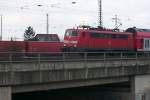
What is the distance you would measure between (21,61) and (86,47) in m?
19.4

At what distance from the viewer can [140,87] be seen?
31.9 metres

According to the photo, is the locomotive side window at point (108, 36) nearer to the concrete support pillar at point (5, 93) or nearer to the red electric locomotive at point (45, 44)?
the red electric locomotive at point (45, 44)

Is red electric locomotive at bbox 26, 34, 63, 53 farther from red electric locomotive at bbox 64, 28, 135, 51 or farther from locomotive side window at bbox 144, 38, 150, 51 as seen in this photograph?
locomotive side window at bbox 144, 38, 150, 51

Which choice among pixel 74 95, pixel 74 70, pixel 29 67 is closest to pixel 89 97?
pixel 74 95

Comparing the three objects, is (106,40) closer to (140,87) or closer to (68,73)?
(140,87)

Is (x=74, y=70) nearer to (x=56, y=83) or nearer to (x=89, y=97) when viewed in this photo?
(x=56, y=83)

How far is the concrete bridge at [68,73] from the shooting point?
832 inches

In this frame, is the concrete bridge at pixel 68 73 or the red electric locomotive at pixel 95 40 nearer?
the concrete bridge at pixel 68 73

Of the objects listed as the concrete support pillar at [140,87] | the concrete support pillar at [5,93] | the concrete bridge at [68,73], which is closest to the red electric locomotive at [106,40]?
the concrete bridge at [68,73]

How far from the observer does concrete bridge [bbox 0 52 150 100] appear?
2114 centimetres

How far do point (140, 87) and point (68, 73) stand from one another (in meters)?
8.99

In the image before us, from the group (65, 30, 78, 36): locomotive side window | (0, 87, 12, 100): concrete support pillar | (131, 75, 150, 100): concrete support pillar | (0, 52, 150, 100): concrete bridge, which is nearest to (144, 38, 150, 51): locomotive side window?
(65, 30, 78, 36): locomotive side window

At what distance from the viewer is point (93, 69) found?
27.1 metres

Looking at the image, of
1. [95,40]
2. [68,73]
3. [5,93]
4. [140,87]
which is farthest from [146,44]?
[5,93]
